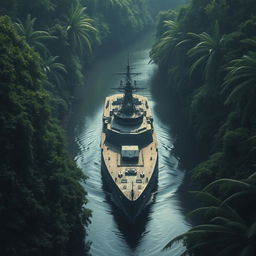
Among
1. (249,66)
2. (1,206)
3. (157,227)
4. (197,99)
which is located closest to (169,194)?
(157,227)

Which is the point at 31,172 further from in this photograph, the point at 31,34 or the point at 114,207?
the point at 31,34

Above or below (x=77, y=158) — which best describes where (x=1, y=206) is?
above

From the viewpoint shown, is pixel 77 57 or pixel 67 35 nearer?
pixel 67 35

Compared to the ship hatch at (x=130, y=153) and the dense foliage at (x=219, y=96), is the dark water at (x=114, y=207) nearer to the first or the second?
the dense foliage at (x=219, y=96)

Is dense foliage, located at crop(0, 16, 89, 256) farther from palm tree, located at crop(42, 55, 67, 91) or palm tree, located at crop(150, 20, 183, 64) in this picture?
palm tree, located at crop(150, 20, 183, 64)

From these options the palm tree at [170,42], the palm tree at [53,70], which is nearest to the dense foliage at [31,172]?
the palm tree at [53,70]

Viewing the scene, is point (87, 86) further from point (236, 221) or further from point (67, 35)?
point (236, 221)

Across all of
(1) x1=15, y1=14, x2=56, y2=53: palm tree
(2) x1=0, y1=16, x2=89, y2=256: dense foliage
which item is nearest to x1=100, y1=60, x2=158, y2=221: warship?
(2) x1=0, y1=16, x2=89, y2=256: dense foliage
